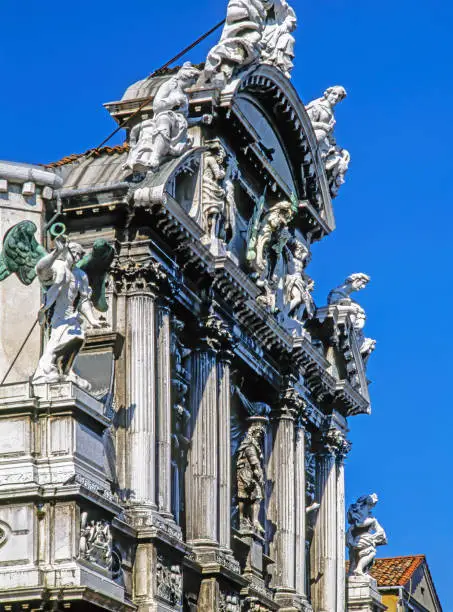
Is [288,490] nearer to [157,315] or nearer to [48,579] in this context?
[157,315]

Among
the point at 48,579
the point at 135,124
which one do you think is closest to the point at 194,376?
the point at 135,124

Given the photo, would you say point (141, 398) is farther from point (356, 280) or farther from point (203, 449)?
point (356, 280)

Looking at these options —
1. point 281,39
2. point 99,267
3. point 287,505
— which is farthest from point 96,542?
point 281,39

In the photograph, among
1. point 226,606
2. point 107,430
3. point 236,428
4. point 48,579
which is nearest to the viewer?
point 48,579

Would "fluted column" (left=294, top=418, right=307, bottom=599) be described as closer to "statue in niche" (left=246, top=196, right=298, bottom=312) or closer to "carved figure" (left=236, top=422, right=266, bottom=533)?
"carved figure" (left=236, top=422, right=266, bottom=533)

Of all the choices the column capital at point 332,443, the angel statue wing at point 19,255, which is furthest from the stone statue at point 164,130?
the column capital at point 332,443

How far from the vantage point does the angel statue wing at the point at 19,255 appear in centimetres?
3144

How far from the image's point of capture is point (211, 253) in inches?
1383

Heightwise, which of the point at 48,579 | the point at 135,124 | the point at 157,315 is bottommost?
the point at 48,579

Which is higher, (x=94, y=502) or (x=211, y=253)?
(x=211, y=253)

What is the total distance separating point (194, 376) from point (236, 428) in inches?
113

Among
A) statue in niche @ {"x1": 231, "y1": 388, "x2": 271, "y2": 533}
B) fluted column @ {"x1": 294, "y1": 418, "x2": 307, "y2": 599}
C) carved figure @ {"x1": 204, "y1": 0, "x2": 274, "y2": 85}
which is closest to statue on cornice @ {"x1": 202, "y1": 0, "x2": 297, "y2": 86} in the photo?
carved figure @ {"x1": 204, "y1": 0, "x2": 274, "y2": 85}

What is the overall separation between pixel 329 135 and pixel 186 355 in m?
8.82

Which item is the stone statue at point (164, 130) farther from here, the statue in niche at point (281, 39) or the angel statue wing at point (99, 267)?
the statue in niche at point (281, 39)
